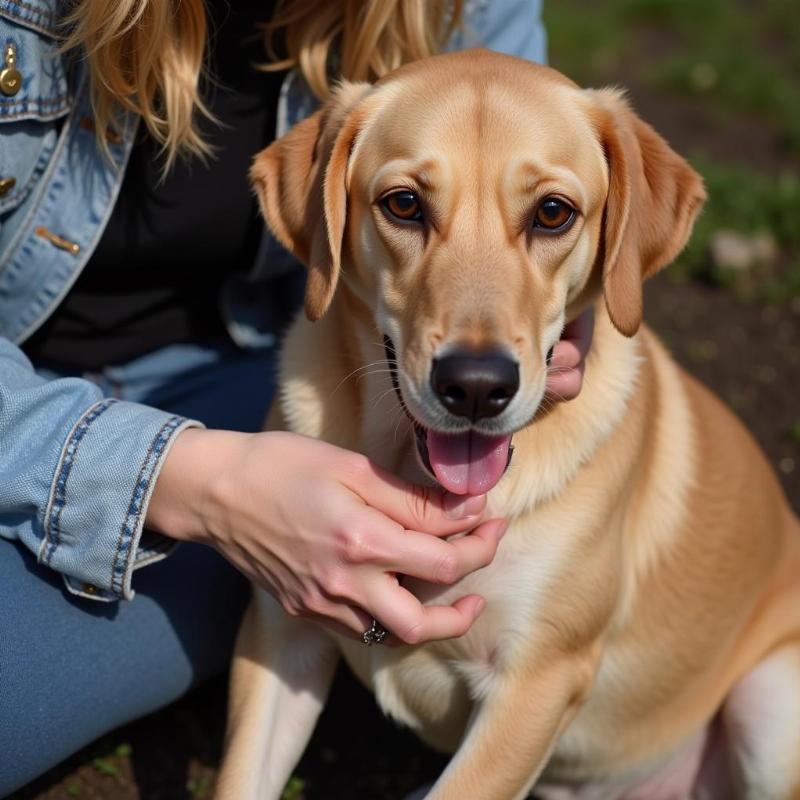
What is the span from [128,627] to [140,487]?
60 centimetres

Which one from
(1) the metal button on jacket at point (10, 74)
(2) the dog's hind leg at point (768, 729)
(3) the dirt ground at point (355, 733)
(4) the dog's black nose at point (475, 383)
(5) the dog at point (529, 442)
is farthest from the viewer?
(3) the dirt ground at point (355, 733)

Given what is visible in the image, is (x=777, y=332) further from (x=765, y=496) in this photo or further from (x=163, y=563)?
(x=163, y=563)

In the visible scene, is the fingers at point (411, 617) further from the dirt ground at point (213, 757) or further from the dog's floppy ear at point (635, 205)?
the dirt ground at point (213, 757)

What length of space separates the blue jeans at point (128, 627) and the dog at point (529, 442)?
0.34 meters

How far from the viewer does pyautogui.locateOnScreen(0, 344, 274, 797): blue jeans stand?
2771 millimetres

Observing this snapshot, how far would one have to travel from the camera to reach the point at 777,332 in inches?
197

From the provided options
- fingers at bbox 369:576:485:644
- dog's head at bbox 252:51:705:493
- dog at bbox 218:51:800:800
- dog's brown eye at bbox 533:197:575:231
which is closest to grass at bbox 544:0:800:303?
dog at bbox 218:51:800:800

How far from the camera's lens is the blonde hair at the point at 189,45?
272cm

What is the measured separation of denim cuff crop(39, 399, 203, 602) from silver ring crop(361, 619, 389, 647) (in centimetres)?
54

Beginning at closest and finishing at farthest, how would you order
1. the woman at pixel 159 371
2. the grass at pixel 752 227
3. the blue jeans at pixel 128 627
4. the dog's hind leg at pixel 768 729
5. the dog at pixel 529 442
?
1. the dog at pixel 529 442
2. the woman at pixel 159 371
3. the blue jeans at pixel 128 627
4. the dog's hind leg at pixel 768 729
5. the grass at pixel 752 227

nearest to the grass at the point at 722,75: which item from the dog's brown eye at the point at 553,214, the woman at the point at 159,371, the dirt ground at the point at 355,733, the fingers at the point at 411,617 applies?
the dirt ground at the point at 355,733

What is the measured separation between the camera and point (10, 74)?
2.68 m

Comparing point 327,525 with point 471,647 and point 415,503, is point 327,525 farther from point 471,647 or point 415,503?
point 471,647

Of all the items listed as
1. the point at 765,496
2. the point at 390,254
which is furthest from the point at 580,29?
the point at 390,254
